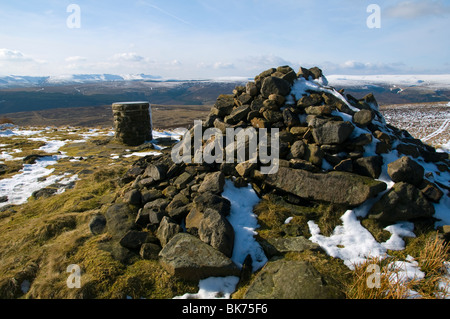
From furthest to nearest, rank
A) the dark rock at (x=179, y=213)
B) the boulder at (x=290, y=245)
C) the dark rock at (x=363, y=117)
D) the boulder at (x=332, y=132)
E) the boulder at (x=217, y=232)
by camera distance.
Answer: the dark rock at (x=363, y=117)
the boulder at (x=332, y=132)
the dark rock at (x=179, y=213)
the boulder at (x=290, y=245)
the boulder at (x=217, y=232)

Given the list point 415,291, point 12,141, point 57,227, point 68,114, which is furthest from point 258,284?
point 68,114

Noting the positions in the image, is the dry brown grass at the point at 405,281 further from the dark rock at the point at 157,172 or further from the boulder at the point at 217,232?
the dark rock at the point at 157,172

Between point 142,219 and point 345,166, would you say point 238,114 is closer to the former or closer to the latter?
point 345,166

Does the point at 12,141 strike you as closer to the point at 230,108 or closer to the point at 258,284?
the point at 230,108

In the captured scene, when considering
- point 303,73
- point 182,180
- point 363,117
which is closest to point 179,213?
point 182,180

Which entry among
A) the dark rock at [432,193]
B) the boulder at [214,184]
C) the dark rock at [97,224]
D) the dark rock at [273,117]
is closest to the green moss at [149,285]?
the dark rock at [97,224]

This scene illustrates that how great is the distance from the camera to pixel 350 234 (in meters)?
4.56

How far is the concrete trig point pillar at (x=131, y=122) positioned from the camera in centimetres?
1317

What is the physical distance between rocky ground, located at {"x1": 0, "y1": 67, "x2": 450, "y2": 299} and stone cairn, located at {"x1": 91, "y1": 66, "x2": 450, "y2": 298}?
25mm

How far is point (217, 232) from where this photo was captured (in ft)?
14.1

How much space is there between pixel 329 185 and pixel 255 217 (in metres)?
1.59

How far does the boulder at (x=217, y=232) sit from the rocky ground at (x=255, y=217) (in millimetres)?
18

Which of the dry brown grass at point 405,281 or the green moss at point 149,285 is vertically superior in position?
the dry brown grass at point 405,281
